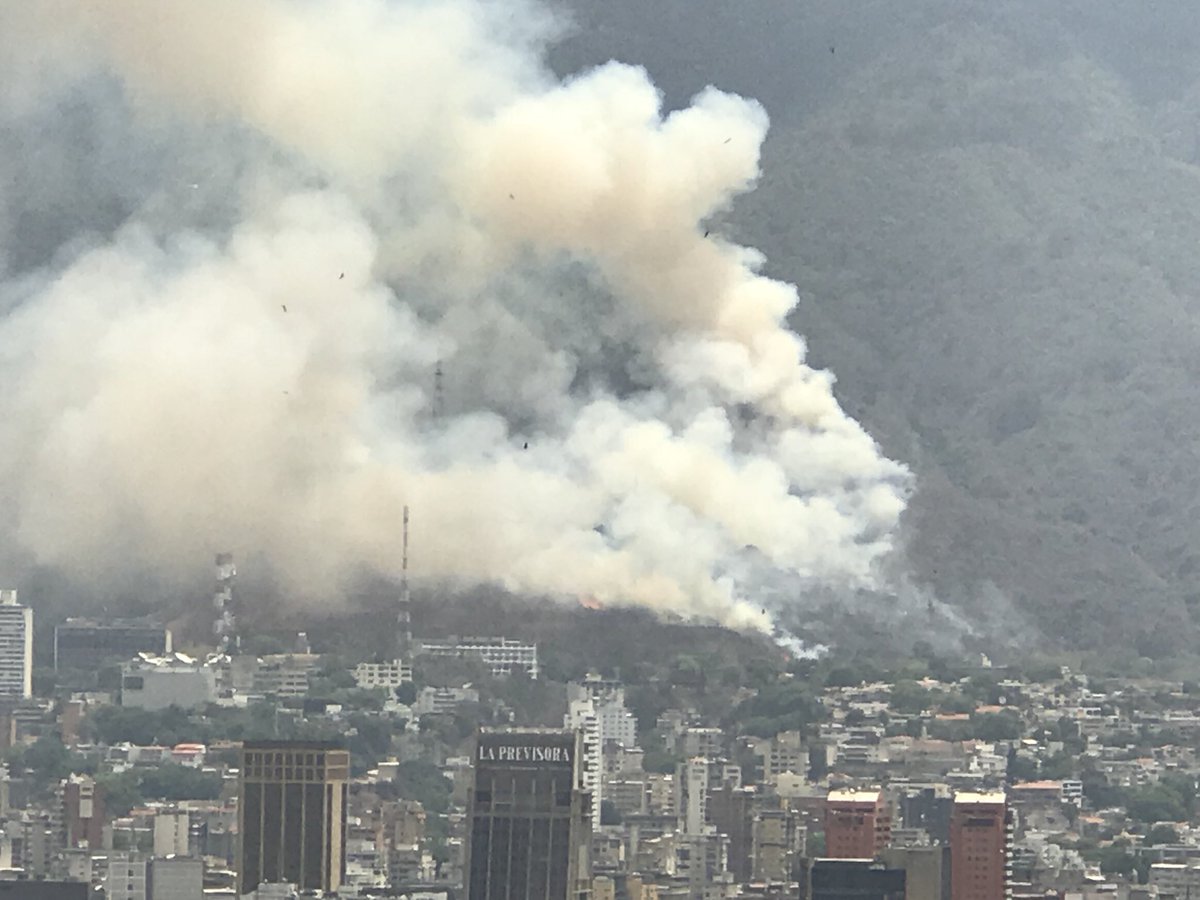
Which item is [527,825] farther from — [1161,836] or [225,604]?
[225,604]

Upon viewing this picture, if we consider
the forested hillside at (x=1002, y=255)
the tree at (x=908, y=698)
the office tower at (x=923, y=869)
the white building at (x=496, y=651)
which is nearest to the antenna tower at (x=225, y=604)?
the white building at (x=496, y=651)

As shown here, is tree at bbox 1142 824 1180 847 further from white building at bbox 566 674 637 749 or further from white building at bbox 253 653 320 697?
white building at bbox 253 653 320 697

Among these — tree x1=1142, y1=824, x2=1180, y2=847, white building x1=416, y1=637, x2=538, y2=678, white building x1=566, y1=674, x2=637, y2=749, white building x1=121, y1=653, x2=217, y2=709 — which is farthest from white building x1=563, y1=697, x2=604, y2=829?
tree x1=1142, y1=824, x2=1180, y2=847

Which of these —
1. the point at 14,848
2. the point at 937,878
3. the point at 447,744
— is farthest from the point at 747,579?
the point at 937,878

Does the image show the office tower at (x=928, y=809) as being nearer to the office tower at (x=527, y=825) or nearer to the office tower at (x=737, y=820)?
the office tower at (x=737, y=820)

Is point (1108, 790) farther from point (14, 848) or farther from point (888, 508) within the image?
point (14, 848)

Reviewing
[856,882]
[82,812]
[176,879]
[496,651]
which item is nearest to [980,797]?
[176,879]
